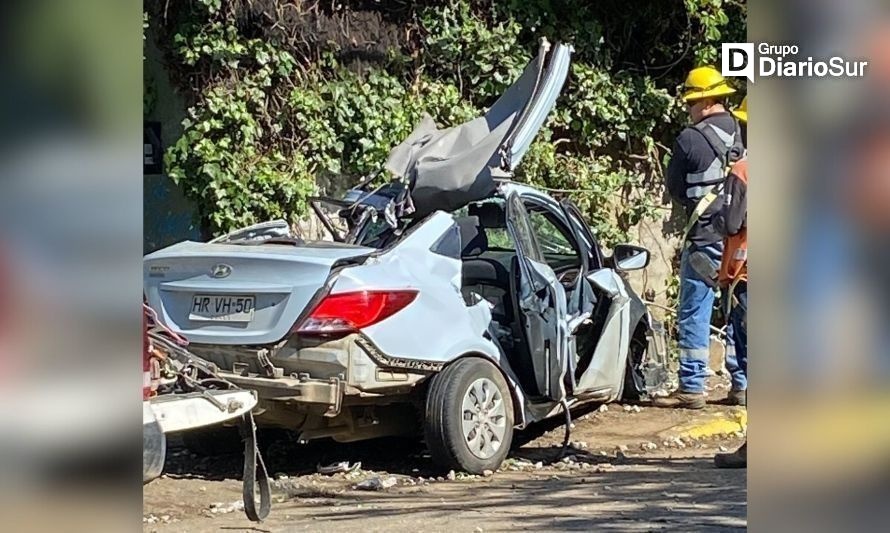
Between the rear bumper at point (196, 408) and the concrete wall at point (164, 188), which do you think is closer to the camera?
the rear bumper at point (196, 408)

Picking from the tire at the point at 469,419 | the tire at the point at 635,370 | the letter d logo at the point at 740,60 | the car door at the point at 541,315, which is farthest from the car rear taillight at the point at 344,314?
the letter d logo at the point at 740,60

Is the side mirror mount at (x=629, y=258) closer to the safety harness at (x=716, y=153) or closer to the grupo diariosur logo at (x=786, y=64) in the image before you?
the safety harness at (x=716, y=153)

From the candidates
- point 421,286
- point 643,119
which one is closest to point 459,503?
point 421,286

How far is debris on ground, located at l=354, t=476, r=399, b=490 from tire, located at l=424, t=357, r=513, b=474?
1.05 feet

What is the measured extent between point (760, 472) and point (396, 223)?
15.7ft

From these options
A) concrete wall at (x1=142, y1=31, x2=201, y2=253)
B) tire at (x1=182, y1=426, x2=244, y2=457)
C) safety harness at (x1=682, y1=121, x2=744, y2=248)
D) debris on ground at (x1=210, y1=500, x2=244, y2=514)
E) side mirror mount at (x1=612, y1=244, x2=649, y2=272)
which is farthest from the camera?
concrete wall at (x1=142, y1=31, x2=201, y2=253)

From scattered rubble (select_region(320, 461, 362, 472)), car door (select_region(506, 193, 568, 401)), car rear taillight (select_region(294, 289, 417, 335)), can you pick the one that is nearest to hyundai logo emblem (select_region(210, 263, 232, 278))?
car rear taillight (select_region(294, 289, 417, 335))

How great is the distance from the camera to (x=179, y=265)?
711cm

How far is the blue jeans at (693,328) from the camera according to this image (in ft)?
30.2

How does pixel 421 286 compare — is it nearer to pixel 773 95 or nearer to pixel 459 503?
pixel 459 503

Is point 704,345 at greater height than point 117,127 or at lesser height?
lesser

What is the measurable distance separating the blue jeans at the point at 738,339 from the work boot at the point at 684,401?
310mm

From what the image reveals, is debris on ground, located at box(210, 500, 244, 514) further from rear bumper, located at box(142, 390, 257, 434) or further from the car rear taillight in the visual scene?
rear bumper, located at box(142, 390, 257, 434)

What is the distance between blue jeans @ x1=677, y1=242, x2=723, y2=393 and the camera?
30.2 ft
